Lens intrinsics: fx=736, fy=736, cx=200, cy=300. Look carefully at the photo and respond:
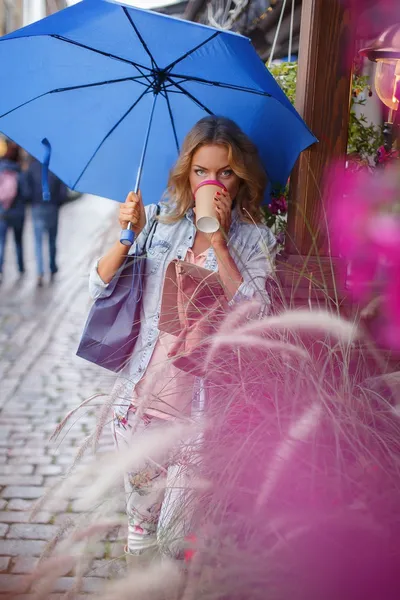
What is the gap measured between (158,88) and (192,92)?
131 mm

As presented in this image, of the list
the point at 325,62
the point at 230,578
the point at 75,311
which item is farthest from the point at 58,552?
the point at 75,311

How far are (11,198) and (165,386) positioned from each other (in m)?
9.65

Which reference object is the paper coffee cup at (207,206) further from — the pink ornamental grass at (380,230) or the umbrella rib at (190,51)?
the pink ornamental grass at (380,230)

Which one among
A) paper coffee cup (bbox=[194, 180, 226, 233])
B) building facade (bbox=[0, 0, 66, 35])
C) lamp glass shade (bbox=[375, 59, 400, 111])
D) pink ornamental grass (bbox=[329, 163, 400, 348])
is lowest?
pink ornamental grass (bbox=[329, 163, 400, 348])

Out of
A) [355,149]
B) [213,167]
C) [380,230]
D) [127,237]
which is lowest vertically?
[380,230]

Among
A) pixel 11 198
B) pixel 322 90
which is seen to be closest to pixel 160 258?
pixel 322 90

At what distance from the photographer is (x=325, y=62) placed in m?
2.76

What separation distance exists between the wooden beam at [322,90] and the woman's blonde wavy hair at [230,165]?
0.31 meters

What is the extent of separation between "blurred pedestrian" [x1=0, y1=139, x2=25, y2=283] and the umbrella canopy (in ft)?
23.5

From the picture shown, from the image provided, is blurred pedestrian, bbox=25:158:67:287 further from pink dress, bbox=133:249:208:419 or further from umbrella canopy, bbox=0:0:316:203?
pink dress, bbox=133:249:208:419

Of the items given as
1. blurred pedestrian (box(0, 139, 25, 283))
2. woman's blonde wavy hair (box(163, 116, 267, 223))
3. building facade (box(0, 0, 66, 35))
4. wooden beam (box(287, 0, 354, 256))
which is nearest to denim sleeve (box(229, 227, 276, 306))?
woman's blonde wavy hair (box(163, 116, 267, 223))

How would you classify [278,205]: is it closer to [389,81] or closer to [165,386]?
[389,81]

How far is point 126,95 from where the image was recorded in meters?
2.85

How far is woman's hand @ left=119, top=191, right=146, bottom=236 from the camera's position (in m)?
2.36
